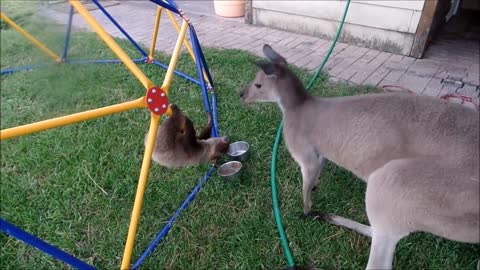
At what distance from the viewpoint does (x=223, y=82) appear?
4.44 meters

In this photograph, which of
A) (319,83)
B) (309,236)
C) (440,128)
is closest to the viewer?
(440,128)

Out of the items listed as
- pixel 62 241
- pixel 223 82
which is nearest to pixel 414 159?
pixel 62 241

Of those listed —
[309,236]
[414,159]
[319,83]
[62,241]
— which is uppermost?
[414,159]

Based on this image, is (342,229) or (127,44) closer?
(342,229)

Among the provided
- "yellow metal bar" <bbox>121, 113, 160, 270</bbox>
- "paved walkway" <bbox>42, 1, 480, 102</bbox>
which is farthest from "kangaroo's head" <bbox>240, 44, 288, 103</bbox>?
"paved walkway" <bbox>42, 1, 480, 102</bbox>

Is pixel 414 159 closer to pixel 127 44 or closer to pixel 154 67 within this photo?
pixel 154 67

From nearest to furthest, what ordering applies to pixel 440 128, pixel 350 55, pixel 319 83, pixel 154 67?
pixel 440 128, pixel 319 83, pixel 154 67, pixel 350 55

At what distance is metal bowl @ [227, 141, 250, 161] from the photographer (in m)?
3.14

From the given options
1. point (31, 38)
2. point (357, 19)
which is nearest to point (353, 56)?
point (357, 19)

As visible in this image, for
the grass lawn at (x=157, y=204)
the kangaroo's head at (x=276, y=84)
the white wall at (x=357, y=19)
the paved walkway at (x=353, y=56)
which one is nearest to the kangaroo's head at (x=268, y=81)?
the kangaroo's head at (x=276, y=84)

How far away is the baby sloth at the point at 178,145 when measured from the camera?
2.65m

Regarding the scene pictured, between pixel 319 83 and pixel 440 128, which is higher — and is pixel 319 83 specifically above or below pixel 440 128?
below

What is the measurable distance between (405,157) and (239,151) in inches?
65.3

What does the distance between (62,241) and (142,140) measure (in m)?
1.24
